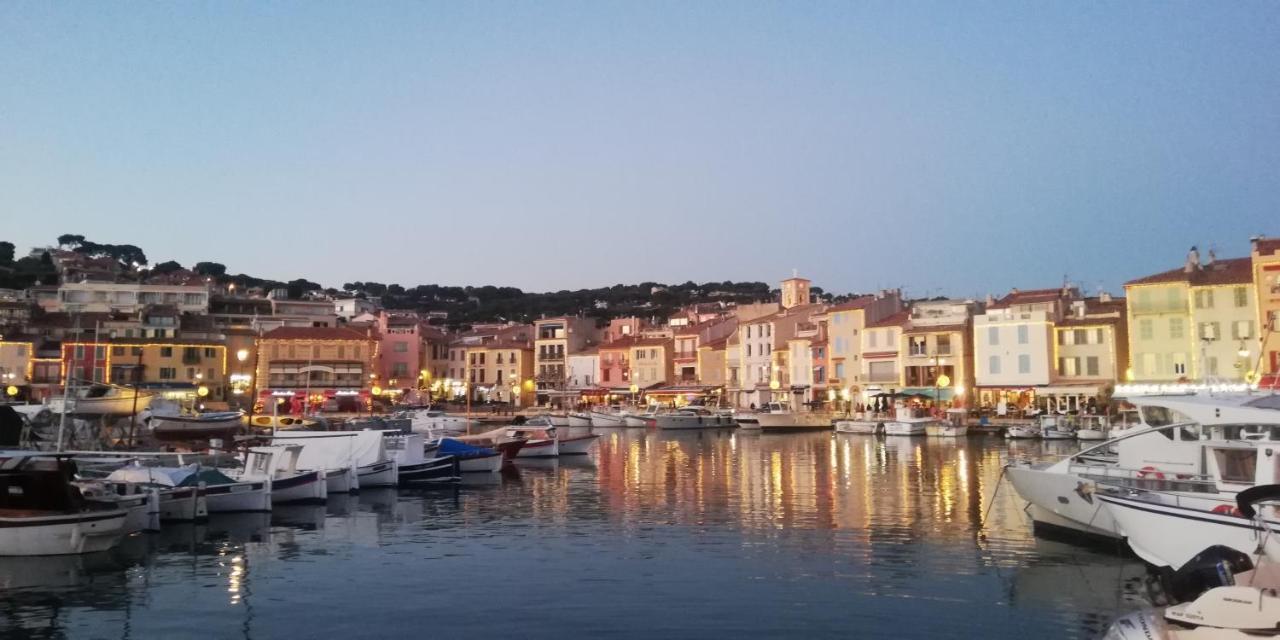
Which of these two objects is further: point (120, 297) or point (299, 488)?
point (120, 297)

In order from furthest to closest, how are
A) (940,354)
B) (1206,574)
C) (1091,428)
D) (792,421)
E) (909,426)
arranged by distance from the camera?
(940,354)
(792,421)
(909,426)
(1091,428)
(1206,574)

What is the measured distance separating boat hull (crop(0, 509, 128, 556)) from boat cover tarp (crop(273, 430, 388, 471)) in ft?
37.0

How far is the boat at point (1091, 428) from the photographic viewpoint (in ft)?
174

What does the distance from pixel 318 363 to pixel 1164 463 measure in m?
73.9

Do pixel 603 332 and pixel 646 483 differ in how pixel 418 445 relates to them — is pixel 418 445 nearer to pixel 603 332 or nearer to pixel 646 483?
pixel 646 483

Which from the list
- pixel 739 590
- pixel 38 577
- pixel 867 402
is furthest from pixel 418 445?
pixel 867 402

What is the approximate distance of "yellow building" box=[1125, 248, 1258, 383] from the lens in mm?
56406

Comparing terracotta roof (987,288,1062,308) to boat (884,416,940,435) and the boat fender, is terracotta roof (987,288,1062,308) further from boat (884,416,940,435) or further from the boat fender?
the boat fender

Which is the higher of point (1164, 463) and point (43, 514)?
point (1164, 463)

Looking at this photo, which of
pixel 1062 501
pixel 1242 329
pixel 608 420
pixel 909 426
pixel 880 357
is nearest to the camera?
pixel 1062 501

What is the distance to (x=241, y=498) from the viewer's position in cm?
2648

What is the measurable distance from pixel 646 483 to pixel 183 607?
19.8 metres

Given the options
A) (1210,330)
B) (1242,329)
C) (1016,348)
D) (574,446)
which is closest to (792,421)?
(1016,348)

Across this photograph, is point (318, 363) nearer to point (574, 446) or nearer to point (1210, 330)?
point (574, 446)
